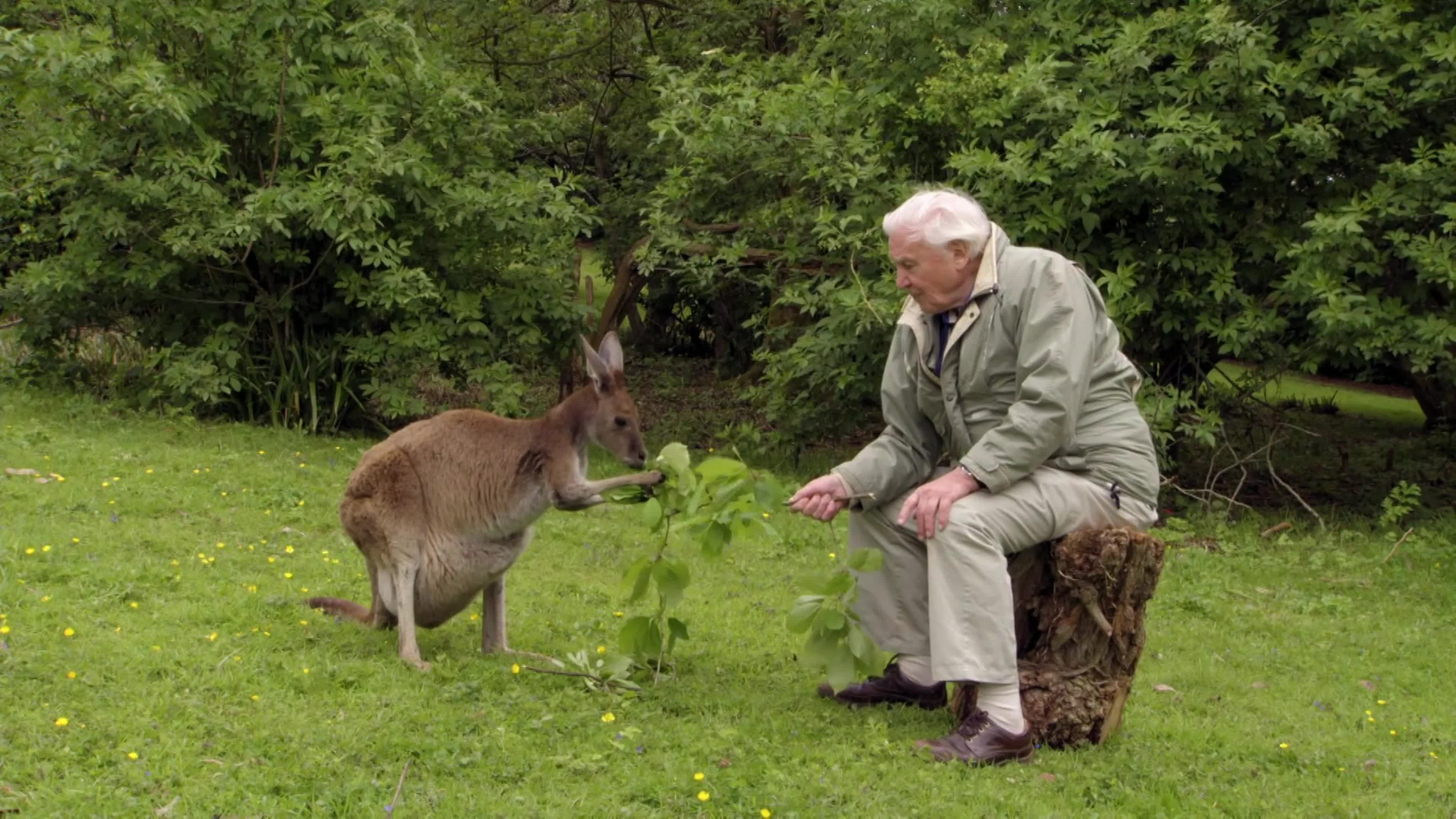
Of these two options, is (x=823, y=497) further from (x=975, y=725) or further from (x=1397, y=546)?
(x=1397, y=546)

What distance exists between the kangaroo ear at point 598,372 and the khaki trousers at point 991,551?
157 centimetres

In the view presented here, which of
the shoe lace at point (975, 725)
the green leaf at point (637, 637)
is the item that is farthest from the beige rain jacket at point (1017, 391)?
the green leaf at point (637, 637)

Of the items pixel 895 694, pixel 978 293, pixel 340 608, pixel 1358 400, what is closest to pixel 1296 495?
pixel 895 694

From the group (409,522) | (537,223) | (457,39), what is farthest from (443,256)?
(409,522)

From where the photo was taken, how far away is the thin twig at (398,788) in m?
4.23

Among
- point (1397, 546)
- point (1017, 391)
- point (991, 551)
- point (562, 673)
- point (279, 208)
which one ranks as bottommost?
point (562, 673)

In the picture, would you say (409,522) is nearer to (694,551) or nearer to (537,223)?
(694,551)

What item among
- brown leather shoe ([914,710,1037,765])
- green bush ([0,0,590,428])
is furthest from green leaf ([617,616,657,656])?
green bush ([0,0,590,428])

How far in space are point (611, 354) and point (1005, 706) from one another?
2417 millimetres

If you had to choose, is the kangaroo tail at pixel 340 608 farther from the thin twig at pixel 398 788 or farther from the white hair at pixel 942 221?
the white hair at pixel 942 221

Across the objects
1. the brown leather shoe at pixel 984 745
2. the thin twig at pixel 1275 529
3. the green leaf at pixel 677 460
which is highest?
the green leaf at pixel 677 460

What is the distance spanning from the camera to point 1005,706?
4965 mm

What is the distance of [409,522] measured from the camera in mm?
5676

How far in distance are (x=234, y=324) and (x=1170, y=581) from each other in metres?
7.89
